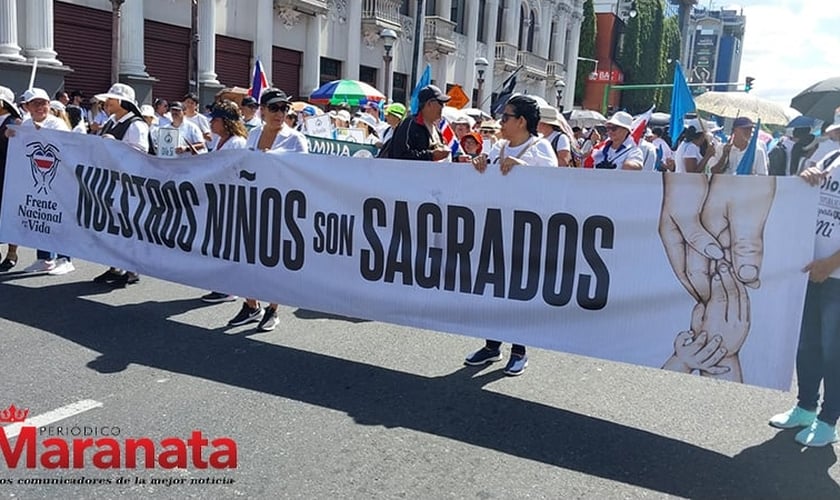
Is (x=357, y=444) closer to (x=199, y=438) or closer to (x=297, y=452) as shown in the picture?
(x=297, y=452)

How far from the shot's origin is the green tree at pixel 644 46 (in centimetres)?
5994

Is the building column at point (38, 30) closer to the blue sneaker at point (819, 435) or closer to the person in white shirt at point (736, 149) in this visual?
the person in white shirt at point (736, 149)

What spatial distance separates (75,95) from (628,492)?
48.1 ft

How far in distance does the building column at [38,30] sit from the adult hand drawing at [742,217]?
1436cm

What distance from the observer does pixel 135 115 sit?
23.1 ft

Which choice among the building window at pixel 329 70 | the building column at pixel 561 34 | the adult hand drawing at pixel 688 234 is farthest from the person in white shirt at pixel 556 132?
the building column at pixel 561 34

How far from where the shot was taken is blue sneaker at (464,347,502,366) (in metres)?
5.29

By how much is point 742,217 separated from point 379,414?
2378mm

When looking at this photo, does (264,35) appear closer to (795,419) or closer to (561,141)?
(561,141)

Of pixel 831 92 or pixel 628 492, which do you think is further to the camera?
pixel 831 92

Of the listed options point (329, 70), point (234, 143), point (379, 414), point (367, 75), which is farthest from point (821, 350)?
point (367, 75)

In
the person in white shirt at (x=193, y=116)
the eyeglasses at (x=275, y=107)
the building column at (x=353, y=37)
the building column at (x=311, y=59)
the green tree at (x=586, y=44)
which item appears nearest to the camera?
the eyeglasses at (x=275, y=107)

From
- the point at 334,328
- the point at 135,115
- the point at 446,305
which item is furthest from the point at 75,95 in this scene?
the point at 446,305

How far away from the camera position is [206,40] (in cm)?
1922
